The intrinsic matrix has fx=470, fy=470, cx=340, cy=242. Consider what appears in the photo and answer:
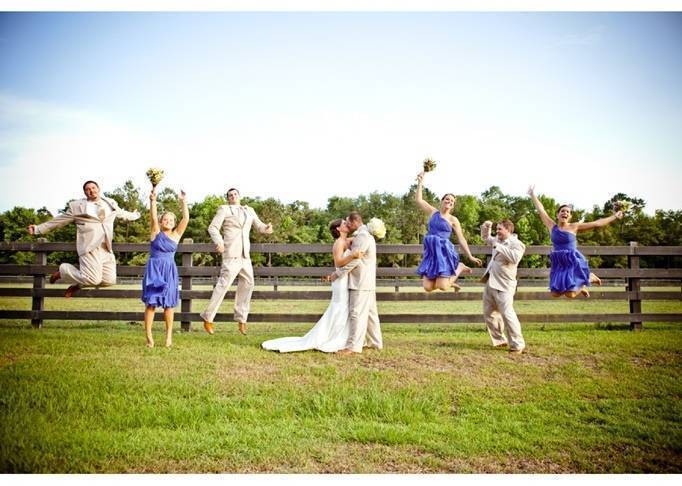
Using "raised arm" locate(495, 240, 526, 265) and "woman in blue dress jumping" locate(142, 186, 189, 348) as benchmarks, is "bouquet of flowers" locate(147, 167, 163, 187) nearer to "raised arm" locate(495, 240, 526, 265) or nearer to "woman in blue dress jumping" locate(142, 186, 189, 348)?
"woman in blue dress jumping" locate(142, 186, 189, 348)

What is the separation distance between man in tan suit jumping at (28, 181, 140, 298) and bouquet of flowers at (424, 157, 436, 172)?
4820 mm

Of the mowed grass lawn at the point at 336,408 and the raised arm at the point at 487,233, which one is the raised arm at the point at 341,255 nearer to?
the mowed grass lawn at the point at 336,408

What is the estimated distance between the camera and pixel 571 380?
19.7 feet

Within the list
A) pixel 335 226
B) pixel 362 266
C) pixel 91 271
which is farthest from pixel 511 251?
pixel 91 271

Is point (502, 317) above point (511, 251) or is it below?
below

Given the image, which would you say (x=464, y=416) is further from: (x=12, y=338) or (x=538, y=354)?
(x=12, y=338)

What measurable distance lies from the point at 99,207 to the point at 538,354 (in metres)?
7.20

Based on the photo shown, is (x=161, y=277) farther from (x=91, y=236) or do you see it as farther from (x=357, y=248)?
(x=357, y=248)

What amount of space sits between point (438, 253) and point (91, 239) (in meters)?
5.56

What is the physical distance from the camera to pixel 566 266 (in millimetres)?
7730

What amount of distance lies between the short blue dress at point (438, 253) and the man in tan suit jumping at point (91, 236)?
4.77 meters

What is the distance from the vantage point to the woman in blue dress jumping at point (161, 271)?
23.5 ft

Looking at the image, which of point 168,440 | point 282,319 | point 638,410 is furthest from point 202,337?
point 638,410

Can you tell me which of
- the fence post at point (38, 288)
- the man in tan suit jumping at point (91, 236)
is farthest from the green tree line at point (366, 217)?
the man in tan suit jumping at point (91, 236)
